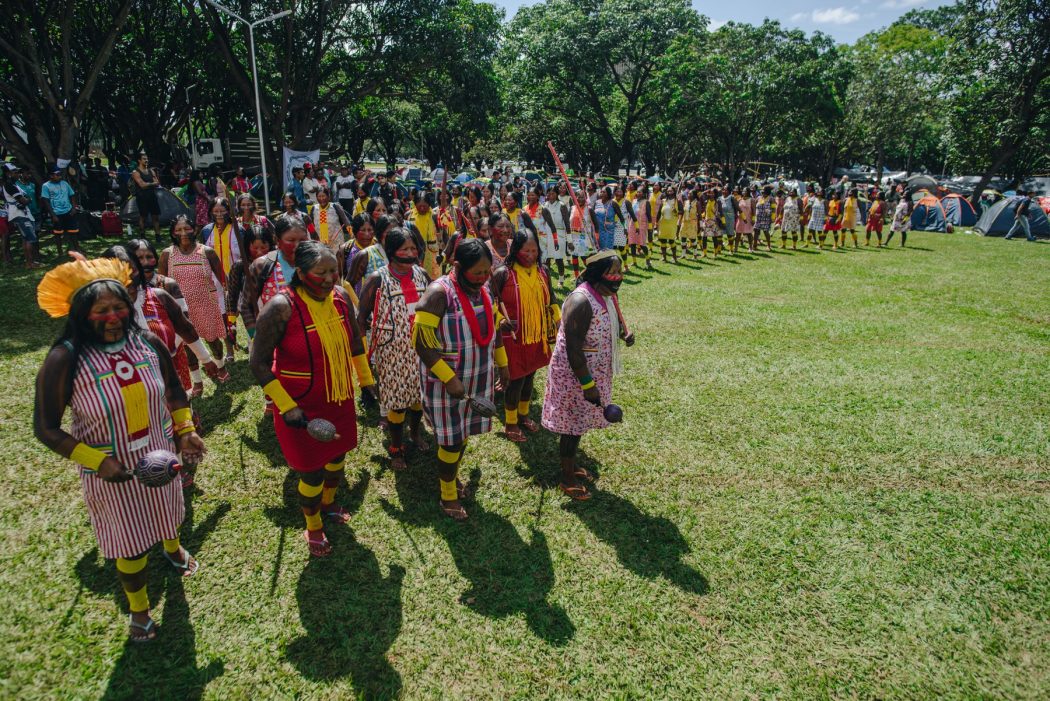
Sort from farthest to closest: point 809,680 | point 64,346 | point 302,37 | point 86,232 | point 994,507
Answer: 1. point 302,37
2. point 86,232
3. point 994,507
4. point 809,680
5. point 64,346

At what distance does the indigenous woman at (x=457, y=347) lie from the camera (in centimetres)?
379

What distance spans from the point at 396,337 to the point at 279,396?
5.48 ft

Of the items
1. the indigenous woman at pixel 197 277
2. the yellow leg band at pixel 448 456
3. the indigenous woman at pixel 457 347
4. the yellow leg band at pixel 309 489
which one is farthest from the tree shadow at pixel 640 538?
the indigenous woman at pixel 197 277

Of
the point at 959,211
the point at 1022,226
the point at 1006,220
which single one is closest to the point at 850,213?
the point at 1022,226

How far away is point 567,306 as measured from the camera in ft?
13.6

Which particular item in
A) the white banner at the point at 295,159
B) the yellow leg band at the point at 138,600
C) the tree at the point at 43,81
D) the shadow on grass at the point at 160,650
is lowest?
the shadow on grass at the point at 160,650

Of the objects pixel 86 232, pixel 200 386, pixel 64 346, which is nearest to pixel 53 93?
pixel 86 232

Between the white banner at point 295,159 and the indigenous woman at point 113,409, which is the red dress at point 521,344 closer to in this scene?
the indigenous woman at point 113,409

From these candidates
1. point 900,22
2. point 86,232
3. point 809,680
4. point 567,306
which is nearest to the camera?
point 809,680

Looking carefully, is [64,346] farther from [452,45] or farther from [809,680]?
[452,45]

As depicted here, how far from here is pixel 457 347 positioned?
4.00 m

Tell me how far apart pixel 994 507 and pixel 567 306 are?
3.91 metres

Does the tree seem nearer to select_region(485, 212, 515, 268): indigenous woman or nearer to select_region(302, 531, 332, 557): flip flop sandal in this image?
select_region(485, 212, 515, 268): indigenous woman

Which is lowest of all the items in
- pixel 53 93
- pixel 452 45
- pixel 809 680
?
pixel 809 680
